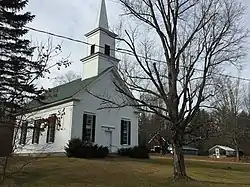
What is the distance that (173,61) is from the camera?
17000 mm

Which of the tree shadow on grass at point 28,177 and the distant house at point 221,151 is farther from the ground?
the distant house at point 221,151

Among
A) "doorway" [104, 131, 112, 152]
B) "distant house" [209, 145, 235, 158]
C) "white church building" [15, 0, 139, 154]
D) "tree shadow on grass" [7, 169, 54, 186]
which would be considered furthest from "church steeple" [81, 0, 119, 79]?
"distant house" [209, 145, 235, 158]

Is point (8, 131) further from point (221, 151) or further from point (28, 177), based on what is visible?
point (221, 151)

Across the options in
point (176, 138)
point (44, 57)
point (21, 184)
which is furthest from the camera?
point (176, 138)

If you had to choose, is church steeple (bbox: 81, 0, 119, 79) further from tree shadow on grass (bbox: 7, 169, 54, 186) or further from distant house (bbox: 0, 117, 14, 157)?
distant house (bbox: 0, 117, 14, 157)

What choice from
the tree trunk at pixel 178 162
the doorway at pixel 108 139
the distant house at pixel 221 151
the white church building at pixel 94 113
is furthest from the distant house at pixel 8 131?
the distant house at pixel 221 151

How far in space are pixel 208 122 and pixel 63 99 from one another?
13830mm

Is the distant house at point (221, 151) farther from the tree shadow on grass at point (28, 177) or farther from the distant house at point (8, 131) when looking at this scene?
the distant house at point (8, 131)

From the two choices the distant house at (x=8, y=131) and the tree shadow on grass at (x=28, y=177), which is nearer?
the distant house at (x=8, y=131)

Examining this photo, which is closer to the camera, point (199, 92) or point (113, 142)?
point (199, 92)

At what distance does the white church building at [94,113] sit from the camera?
2630 centimetres

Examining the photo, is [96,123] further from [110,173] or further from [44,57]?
[44,57]

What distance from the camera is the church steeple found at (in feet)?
96.5

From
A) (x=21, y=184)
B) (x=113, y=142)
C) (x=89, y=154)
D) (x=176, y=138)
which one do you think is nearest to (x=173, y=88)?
(x=176, y=138)
